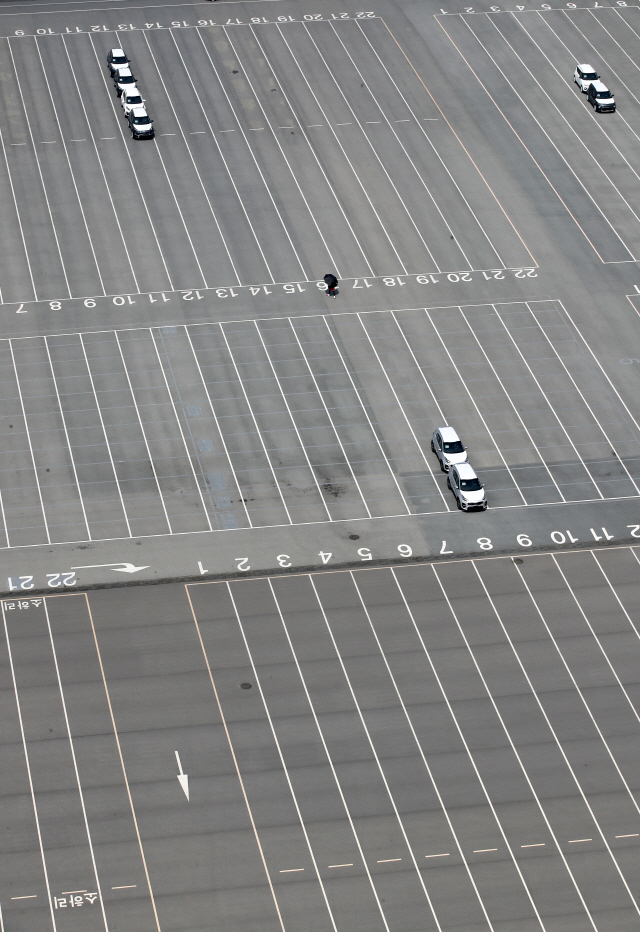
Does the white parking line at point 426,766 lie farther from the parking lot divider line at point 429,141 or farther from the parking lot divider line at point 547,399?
the parking lot divider line at point 429,141

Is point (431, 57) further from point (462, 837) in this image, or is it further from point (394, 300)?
point (462, 837)

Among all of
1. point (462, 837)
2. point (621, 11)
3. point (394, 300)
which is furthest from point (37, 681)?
point (621, 11)

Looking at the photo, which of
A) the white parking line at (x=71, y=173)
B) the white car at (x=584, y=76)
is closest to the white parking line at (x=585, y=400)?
the white parking line at (x=71, y=173)

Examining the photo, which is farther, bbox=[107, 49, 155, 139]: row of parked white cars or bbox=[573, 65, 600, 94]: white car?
bbox=[573, 65, 600, 94]: white car

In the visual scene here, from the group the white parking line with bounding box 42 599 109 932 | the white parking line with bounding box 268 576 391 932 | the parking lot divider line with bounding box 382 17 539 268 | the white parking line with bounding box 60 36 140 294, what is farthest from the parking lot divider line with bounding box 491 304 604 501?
the white parking line with bounding box 42 599 109 932

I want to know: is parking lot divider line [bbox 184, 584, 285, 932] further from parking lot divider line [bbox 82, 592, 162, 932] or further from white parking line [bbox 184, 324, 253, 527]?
white parking line [bbox 184, 324, 253, 527]

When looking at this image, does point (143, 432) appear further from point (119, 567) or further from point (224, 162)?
point (224, 162)

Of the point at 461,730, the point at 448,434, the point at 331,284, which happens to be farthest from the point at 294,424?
the point at 461,730
